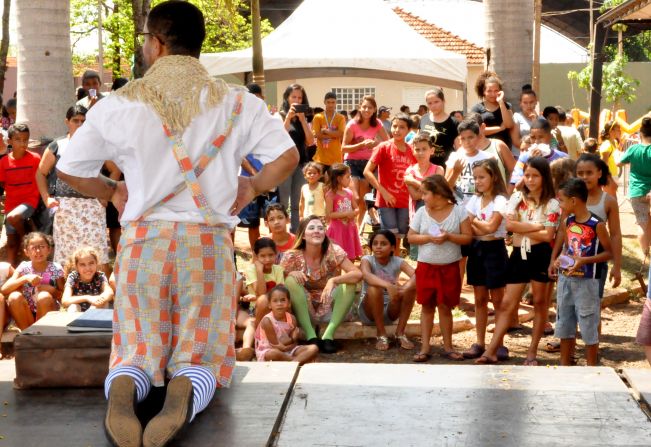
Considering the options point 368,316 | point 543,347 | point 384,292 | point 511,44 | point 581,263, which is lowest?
point 543,347

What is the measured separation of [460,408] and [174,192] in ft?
4.92

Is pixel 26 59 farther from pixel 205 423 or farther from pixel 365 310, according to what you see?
pixel 205 423

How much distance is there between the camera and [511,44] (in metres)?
11.4

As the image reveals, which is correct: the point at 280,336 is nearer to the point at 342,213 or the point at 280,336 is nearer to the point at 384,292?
the point at 384,292

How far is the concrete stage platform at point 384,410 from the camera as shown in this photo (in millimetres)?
3910

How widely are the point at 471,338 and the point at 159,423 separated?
16.9 ft

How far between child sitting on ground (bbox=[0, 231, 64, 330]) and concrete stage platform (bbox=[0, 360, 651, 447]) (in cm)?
307

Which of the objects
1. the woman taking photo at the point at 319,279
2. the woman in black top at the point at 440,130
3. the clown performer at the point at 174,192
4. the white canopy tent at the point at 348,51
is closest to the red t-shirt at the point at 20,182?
the woman taking photo at the point at 319,279

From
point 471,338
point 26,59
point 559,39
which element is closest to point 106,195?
point 471,338

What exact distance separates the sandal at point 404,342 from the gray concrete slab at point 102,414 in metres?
3.42

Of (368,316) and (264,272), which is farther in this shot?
(368,316)

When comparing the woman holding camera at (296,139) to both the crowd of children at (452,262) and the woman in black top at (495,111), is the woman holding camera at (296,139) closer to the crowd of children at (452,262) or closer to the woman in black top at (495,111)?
the crowd of children at (452,262)

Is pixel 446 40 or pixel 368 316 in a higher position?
pixel 446 40

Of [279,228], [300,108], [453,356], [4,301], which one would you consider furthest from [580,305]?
[300,108]
